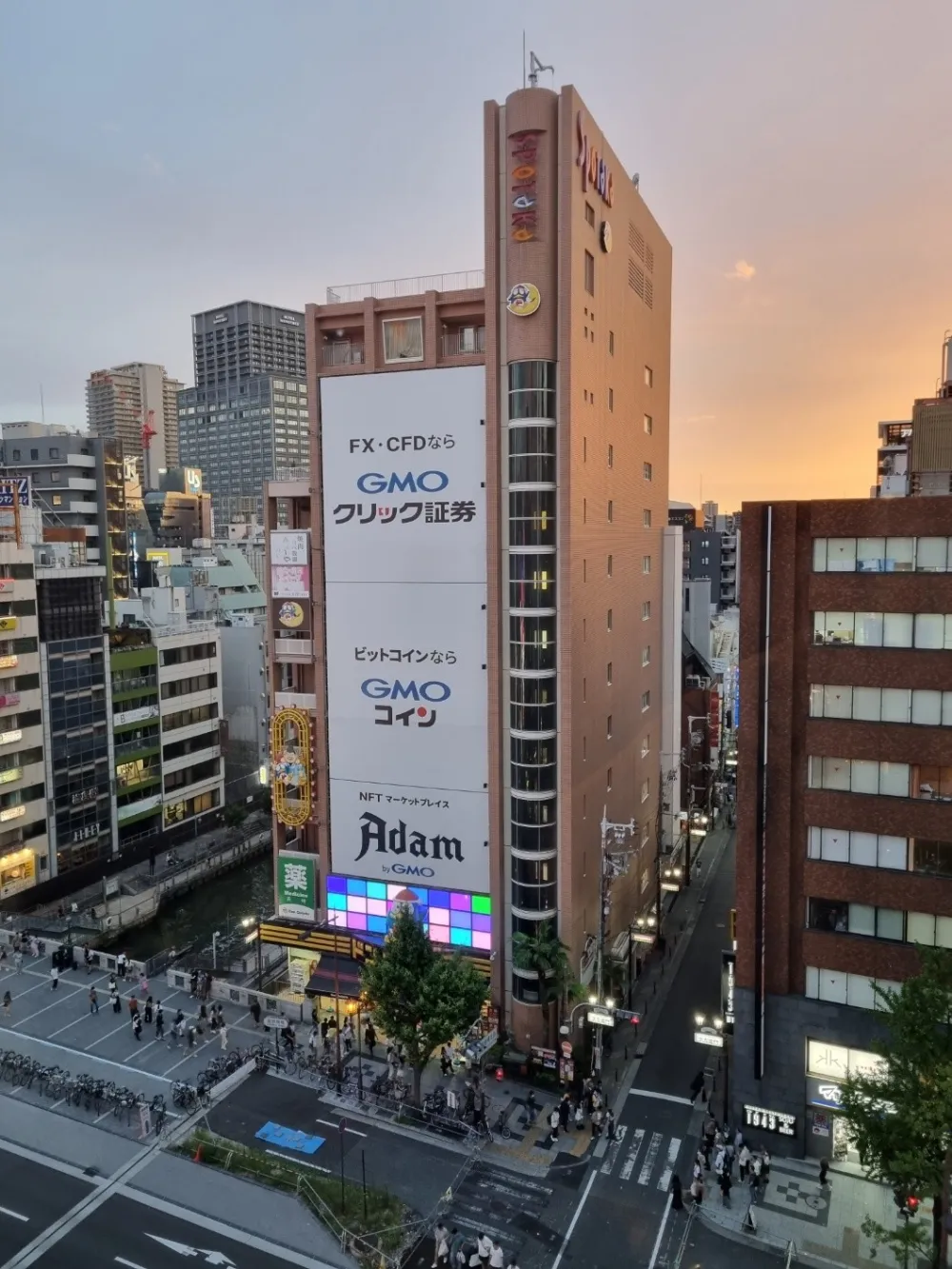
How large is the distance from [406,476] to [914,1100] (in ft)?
104

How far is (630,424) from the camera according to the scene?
169 ft

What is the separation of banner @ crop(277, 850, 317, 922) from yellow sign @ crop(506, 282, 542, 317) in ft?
95.2

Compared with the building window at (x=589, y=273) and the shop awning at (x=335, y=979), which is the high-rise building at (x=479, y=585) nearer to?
the building window at (x=589, y=273)

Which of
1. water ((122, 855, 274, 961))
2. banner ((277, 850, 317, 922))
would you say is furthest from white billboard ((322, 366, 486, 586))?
water ((122, 855, 274, 961))

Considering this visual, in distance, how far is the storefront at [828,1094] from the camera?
33.2 metres

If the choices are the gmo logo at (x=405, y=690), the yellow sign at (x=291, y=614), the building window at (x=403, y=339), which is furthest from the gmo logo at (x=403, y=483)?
the gmo logo at (x=405, y=690)

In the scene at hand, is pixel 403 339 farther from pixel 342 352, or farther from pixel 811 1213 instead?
pixel 811 1213

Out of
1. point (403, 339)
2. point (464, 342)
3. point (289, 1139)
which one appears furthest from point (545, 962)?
point (403, 339)

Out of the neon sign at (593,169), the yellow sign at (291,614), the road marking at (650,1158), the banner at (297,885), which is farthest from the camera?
the banner at (297,885)

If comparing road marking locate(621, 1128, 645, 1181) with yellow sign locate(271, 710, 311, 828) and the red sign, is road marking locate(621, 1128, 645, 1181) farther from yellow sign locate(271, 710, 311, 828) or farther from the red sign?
the red sign

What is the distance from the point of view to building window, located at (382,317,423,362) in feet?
141

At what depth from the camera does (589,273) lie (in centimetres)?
4278

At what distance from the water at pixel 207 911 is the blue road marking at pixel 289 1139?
94.8 ft

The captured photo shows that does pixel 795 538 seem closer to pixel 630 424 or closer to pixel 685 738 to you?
pixel 630 424
